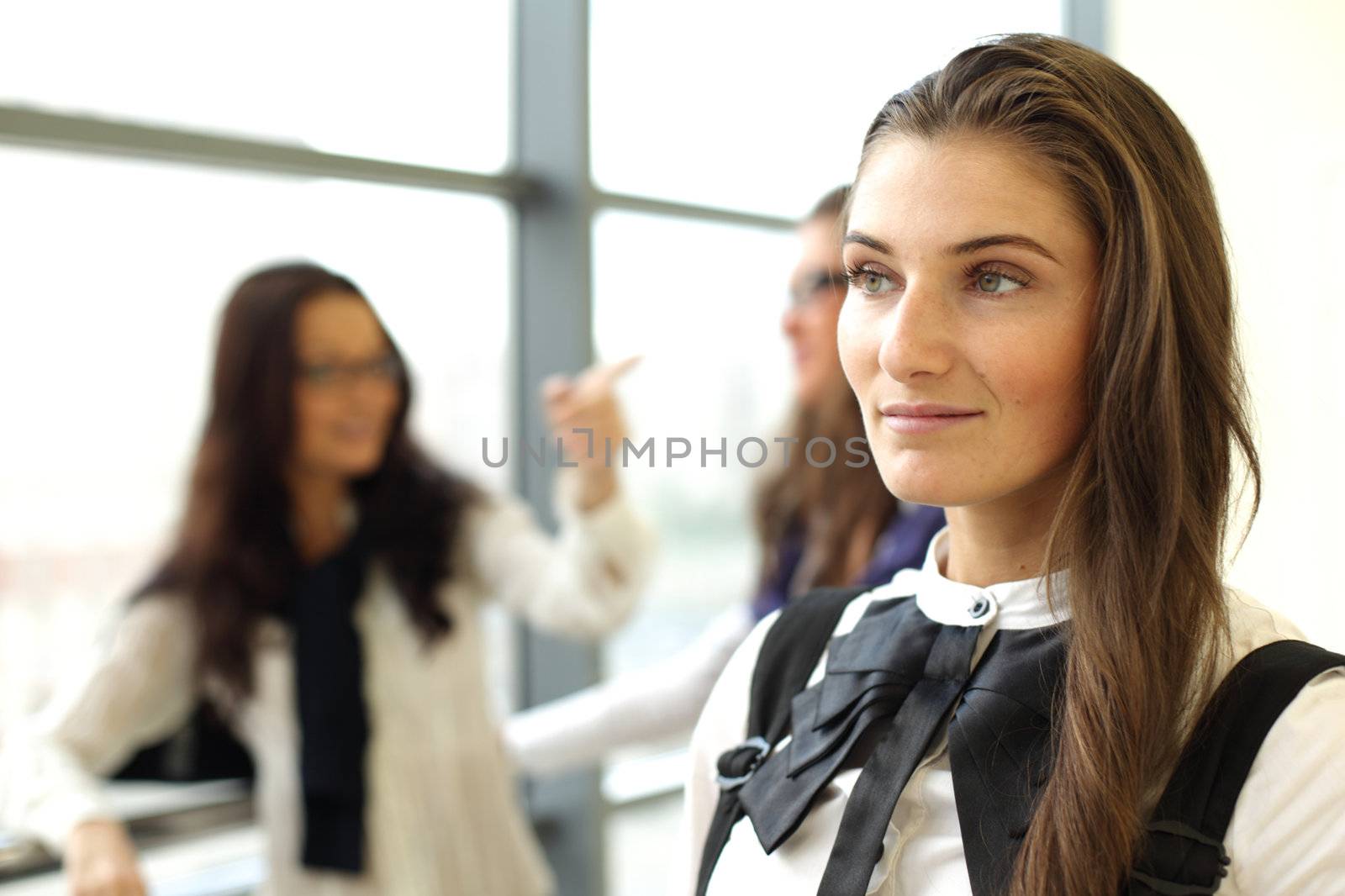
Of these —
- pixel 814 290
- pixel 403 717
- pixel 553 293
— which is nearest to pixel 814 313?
pixel 814 290

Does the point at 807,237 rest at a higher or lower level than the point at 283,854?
higher

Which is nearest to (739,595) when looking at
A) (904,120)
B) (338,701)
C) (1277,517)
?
(1277,517)

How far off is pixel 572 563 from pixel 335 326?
0.62 metres

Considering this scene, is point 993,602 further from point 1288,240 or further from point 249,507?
point 1288,240

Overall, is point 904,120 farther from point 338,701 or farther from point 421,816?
point 421,816

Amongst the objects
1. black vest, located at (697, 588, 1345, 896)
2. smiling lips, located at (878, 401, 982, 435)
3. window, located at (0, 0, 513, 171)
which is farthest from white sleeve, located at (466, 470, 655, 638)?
smiling lips, located at (878, 401, 982, 435)

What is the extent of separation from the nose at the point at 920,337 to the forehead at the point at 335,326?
136cm

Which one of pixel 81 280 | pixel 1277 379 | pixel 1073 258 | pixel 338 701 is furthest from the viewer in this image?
pixel 1277 379

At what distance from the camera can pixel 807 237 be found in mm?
2072

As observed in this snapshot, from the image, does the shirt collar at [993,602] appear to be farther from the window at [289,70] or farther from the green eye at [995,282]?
the window at [289,70]

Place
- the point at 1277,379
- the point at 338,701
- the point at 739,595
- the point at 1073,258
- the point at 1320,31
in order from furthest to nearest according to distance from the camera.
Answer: the point at 739,595 → the point at 1277,379 → the point at 1320,31 → the point at 338,701 → the point at 1073,258

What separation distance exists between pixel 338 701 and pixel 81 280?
96cm

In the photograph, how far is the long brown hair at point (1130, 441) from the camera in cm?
83

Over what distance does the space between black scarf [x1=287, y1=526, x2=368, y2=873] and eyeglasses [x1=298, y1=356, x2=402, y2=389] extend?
34 centimetres
